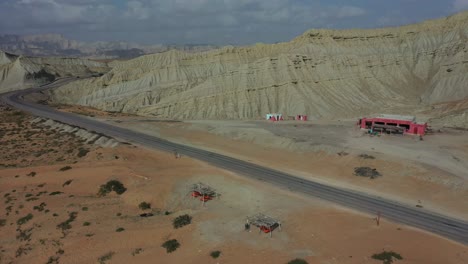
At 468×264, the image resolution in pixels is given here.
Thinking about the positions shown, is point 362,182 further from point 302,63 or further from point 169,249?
point 302,63

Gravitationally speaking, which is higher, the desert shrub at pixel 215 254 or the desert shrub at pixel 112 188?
the desert shrub at pixel 112 188

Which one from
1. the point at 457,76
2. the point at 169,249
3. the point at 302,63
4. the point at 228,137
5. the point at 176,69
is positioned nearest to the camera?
the point at 169,249

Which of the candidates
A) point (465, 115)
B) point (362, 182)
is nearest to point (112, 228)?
point (362, 182)

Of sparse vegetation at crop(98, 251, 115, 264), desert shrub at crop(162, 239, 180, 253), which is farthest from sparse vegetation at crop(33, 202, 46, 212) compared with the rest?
desert shrub at crop(162, 239, 180, 253)

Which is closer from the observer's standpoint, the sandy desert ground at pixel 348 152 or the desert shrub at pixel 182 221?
the desert shrub at pixel 182 221

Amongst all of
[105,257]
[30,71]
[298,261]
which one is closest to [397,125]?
[298,261]

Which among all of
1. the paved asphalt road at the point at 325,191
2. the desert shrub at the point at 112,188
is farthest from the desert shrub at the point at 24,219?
the paved asphalt road at the point at 325,191

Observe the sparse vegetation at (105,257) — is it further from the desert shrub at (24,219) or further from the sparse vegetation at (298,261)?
the sparse vegetation at (298,261)
